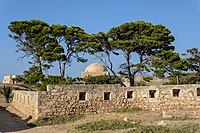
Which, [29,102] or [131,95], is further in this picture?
[131,95]

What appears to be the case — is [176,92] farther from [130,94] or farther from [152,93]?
[130,94]

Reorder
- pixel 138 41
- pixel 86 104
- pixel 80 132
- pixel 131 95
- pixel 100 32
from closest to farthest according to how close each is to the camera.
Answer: pixel 80 132
pixel 86 104
pixel 131 95
pixel 138 41
pixel 100 32

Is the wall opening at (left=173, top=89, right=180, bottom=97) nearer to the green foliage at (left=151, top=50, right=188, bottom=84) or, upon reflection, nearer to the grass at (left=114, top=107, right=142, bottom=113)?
the grass at (left=114, top=107, right=142, bottom=113)

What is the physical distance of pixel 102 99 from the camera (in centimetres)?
1380

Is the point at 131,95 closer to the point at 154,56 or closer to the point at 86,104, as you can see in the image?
the point at 86,104

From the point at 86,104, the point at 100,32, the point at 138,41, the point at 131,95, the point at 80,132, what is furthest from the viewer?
the point at 100,32

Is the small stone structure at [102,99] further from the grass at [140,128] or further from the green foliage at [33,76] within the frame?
the green foliage at [33,76]

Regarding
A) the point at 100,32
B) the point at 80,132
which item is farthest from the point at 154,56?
the point at 80,132

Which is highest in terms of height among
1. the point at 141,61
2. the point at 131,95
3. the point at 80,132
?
the point at 141,61

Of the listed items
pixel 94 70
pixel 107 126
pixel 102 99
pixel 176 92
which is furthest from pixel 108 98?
pixel 94 70

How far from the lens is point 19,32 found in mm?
25000

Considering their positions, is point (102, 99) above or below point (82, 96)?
below

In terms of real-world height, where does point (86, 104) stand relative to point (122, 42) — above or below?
below

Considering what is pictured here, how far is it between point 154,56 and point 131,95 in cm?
1009
